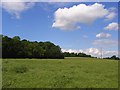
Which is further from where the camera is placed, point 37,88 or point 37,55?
point 37,55

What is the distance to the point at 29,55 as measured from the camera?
97062 mm

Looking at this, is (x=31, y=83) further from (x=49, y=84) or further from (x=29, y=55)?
(x=29, y=55)

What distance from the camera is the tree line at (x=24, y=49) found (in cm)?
8006

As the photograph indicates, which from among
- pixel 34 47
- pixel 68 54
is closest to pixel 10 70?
pixel 34 47

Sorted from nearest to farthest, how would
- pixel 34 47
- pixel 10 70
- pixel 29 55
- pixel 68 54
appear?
pixel 10 70 < pixel 29 55 < pixel 34 47 < pixel 68 54

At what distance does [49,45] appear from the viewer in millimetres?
124688

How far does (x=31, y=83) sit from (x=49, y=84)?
5.73 ft

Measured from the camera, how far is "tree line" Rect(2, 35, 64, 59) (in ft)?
263

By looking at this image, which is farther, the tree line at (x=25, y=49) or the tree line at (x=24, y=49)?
the tree line at (x=24, y=49)

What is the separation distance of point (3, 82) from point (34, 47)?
8258 centimetres

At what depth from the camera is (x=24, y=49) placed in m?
92.2

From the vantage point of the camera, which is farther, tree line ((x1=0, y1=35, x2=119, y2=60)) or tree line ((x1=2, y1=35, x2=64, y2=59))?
tree line ((x1=2, y1=35, x2=64, y2=59))

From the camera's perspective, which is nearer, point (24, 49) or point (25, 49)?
point (24, 49)

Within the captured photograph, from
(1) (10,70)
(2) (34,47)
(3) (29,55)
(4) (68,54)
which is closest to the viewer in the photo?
(1) (10,70)
